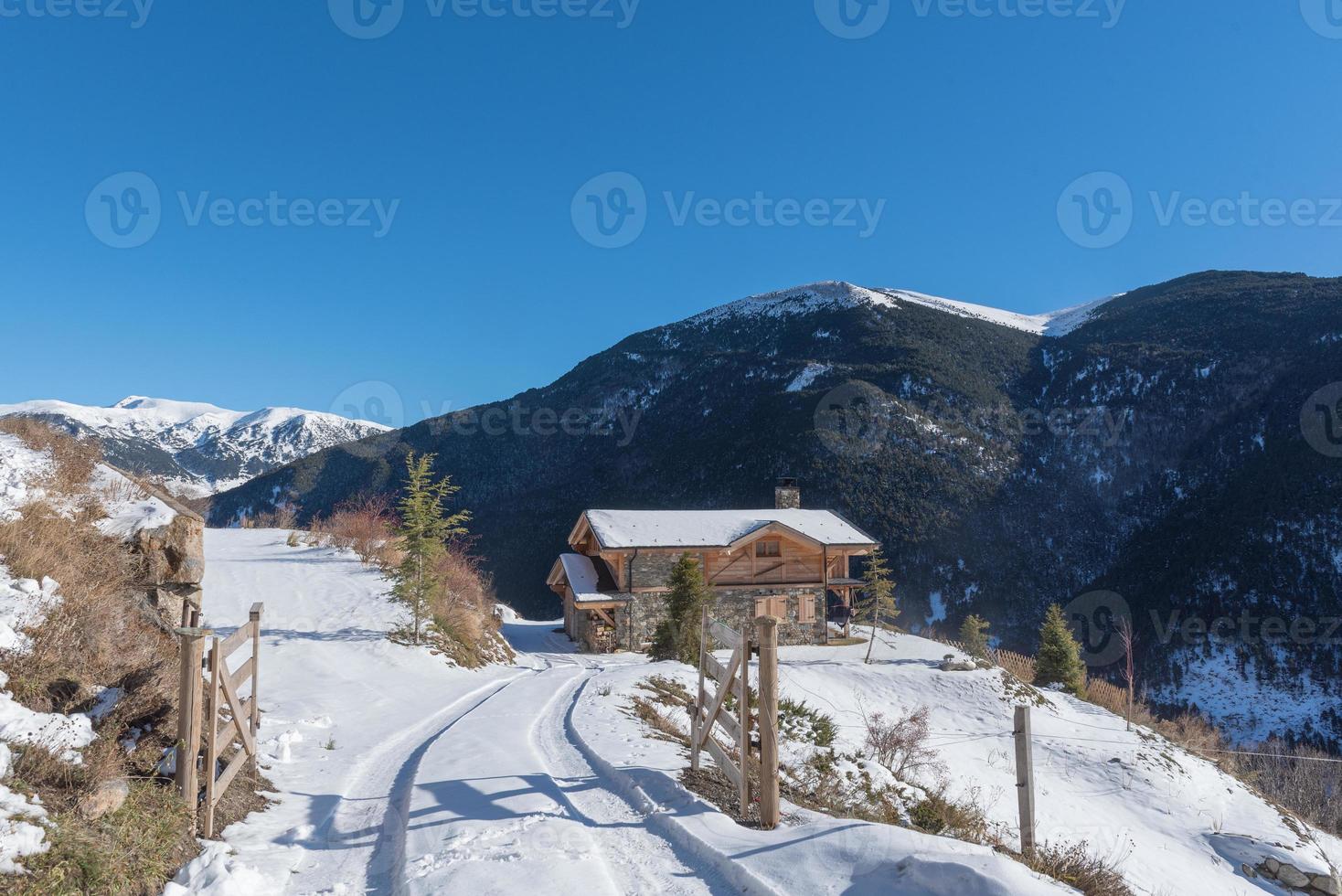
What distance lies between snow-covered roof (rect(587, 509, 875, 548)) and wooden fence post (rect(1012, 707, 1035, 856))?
798 inches

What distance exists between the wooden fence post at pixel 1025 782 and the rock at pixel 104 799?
7614 millimetres

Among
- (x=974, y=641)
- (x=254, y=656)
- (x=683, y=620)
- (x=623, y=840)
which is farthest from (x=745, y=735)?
(x=974, y=641)

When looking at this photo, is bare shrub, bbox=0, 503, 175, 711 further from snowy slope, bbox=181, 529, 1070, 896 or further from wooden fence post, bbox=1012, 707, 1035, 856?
wooden fence post, bbox=1012, 707, 1035, 856

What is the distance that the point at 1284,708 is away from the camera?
112 ft

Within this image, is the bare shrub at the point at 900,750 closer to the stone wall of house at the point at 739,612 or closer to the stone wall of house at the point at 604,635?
the stone wall of house at the point at 739,612

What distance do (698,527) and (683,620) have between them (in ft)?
29.5

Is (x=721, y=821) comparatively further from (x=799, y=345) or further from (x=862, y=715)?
(x=799, y=345)

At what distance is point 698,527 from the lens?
96.2ft

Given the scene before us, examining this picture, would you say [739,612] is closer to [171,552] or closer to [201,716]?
[171,552]

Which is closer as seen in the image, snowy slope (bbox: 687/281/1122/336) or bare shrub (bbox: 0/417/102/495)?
bare shrub (bbox: 0/417/102/495)

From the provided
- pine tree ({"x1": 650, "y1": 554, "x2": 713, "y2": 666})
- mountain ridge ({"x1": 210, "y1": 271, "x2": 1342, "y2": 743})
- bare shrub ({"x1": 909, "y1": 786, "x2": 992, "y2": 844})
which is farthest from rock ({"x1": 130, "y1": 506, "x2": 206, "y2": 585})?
mountain ridge ({"x1": 210, "y1": 271, "x2": 1342, "y2": 743})

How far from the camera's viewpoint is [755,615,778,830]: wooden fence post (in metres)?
5.31

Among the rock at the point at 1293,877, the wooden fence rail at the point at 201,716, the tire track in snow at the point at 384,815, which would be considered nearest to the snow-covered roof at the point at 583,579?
the tire track in snow at the point at 384,815

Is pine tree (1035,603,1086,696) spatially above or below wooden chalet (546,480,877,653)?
below
